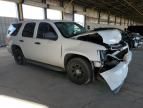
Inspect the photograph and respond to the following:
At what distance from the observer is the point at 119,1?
1867cm

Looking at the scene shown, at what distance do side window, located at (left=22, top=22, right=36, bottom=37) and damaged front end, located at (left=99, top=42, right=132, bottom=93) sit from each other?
8.62 ft

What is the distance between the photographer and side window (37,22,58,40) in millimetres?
4516

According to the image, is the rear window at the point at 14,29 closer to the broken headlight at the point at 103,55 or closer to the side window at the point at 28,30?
the side window at the point at 28,30

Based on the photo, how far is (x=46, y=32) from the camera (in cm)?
472

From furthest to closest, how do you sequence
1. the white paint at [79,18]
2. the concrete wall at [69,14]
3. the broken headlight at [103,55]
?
1. the white paint at [79,18]
2. the concrete wall at [69,14]
3. the broken headlight at [103,55]

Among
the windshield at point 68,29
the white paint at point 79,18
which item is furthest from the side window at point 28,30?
the white paint at point 79,18

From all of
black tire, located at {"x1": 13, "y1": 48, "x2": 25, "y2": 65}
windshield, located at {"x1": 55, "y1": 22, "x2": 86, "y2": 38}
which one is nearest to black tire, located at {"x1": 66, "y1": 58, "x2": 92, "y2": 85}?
windshield, located at {"x1": 55, "y1": 22, "x2": 86, "y2": 38}

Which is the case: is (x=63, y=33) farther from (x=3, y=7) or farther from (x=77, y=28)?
(x=3, y=7)

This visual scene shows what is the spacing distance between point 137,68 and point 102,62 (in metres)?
2.70

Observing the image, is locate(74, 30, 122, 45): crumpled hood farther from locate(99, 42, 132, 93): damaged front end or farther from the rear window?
the rear window

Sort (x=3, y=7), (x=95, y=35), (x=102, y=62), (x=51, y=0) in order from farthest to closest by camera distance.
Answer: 1. (x=51, y=0)
2. (x=3, y=7)
3. (x=95, y=35)
4. (x=102, y=62)

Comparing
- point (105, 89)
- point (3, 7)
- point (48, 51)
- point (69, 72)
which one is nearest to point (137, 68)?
point (105, 89)

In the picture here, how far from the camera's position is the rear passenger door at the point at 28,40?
520 centimetres

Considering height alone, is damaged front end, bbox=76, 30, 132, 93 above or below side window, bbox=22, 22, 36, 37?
below
